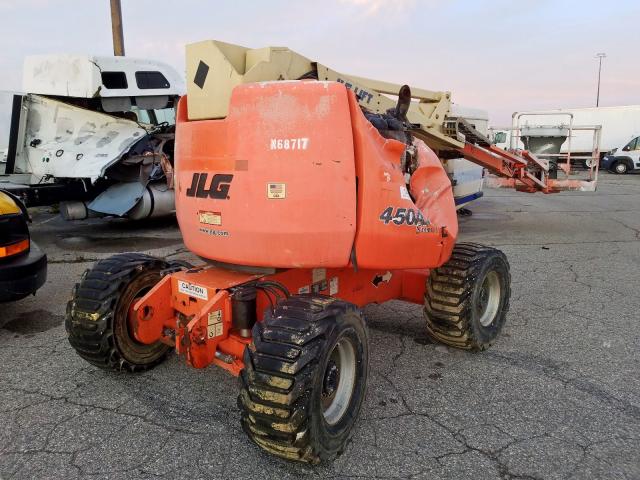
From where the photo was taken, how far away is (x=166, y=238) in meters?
9.40

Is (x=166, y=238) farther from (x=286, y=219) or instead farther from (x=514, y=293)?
(x=286, y=219)

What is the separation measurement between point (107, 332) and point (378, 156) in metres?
2.15

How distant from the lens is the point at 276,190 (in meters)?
3.06

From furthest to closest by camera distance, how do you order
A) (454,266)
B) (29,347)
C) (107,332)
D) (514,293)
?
(514,293), (29,347), (454,266), (107,332)

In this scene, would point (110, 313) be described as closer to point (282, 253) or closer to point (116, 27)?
point (282, 253)

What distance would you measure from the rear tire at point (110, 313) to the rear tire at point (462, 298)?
2.19m

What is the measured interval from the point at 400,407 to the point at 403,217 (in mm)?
1252

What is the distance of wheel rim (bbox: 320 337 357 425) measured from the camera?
291 centimetres

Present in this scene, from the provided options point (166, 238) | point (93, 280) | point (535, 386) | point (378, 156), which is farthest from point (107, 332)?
point (166, 238)

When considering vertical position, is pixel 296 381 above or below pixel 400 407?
above

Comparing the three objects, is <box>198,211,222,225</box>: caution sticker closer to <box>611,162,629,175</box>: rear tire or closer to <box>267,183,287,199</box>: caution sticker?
<box>267,183,287,199</box>: caution sticker

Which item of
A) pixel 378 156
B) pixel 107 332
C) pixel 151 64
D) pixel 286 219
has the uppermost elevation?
pixel 151 64

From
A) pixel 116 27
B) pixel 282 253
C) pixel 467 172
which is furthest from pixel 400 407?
pixel 116 27

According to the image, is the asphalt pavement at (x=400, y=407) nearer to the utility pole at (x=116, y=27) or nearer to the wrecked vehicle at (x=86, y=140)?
the wrecked vehicle at (x=86, y=140)
